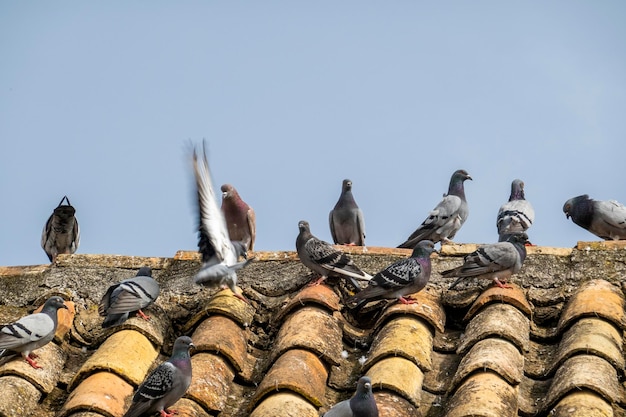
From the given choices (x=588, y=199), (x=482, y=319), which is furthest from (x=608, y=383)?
(x=588, y=199)

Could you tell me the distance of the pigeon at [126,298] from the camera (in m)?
7.04

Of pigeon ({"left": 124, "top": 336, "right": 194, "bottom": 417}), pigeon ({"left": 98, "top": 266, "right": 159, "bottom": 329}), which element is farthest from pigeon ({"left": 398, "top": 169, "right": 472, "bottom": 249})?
pigeon ({"left": 124, "top": 336, "right": 194, "bottom": 417})

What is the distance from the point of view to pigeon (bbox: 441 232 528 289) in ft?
23.8

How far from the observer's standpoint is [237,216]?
1172cm

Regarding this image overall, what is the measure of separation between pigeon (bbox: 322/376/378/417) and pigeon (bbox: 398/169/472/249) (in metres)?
A: 5.37

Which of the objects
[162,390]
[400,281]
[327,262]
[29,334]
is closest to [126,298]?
[29,334]

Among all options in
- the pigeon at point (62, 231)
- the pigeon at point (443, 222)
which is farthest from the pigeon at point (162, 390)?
the pigeon at point (62, 231)

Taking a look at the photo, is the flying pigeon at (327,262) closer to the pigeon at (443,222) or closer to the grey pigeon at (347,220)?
the pigeon at (443,222)

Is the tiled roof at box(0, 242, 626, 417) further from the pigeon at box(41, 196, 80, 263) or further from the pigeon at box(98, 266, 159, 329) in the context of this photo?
the pigeon at box(41, 196, 80, 263)

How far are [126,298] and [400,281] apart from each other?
1.66 meters

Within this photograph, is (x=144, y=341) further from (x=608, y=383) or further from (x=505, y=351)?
(x=608, y=383)

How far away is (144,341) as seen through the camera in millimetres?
6988

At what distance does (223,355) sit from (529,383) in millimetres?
1680

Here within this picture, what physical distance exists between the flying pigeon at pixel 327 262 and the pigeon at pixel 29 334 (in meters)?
1.72
